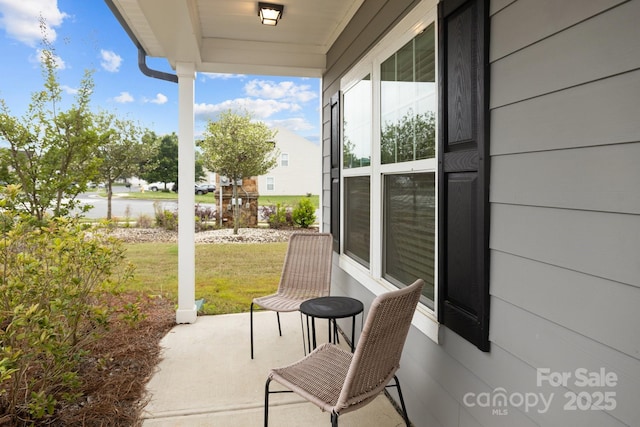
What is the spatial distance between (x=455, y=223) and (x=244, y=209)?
7.87 meters

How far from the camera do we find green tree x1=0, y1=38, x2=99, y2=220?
3.62 meters

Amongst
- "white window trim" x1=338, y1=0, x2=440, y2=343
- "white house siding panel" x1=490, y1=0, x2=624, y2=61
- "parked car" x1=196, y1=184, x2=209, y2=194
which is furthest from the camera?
"parked car" x1=196, y1=184, x2=209, y2=194

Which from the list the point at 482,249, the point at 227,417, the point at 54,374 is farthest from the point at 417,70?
the point at 54,374

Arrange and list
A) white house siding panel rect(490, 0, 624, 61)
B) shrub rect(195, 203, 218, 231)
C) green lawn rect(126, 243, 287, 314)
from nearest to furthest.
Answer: white house siding panel rect(490, 0, 624, 61) → green lawn rect(126, 243, 287, 314) → shrub rect(195, 203, 218, 231)

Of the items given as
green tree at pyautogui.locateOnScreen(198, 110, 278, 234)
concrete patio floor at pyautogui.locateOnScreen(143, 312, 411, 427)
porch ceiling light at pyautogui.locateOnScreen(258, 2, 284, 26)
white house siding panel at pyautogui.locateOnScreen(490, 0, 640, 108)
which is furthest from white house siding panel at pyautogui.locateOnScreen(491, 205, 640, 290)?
green tree at pyautogui.locateOnScreen(198, 110, 278, 234)

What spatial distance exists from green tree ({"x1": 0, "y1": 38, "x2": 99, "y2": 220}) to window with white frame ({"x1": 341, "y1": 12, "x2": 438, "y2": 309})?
252 cm

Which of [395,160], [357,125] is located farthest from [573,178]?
[357,125]

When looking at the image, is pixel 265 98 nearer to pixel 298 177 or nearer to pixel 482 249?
pixel 298 177

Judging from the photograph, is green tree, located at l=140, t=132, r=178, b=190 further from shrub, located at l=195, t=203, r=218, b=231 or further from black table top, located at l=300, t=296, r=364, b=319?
black table top, located at l=300, t=296, r=364, b=319

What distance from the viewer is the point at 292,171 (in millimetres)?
12305

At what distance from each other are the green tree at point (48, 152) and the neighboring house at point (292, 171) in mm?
4795

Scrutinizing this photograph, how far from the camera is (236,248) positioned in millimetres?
8016

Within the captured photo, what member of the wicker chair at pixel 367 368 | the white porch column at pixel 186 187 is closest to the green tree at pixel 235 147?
the white porch column at pixel 186 187

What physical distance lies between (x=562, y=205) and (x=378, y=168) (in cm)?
159
